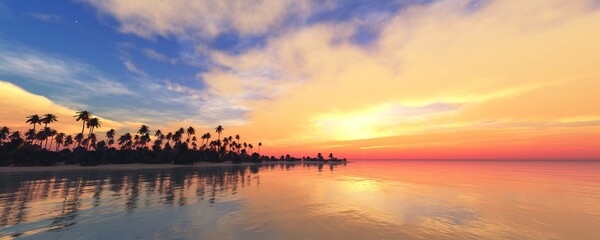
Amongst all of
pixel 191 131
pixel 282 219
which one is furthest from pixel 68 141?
pixel 282 219

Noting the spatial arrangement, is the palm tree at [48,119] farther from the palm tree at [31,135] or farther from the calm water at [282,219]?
the calm water at [282,219]

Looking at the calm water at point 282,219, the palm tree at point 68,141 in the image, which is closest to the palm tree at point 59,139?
the palm tree at point 68,141

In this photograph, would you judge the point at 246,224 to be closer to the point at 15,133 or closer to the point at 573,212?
the point at 573,212

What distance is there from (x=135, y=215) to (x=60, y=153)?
135671 millimetres

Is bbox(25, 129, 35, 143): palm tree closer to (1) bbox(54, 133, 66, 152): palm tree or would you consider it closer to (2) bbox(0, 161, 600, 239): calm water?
(1) bbox(54, 133, 66, 152): palm tree

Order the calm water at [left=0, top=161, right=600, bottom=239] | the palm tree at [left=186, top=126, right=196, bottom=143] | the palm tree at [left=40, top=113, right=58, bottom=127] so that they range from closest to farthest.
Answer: the calm water at [left=0, top=161, right=600, bottom=239]
the palm tree at [left=40, top=113, right=58, bottom=127]
the palm tree at [left=186, top=126, right=196, bottom=143]

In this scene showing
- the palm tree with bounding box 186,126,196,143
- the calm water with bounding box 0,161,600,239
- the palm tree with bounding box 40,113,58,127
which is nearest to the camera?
the calm water with bounding box 0,161,600,239

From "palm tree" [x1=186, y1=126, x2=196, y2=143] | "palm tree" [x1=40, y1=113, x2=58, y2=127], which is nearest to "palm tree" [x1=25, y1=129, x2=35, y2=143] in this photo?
"palm tree" [x1=40, y1=113, x2=58, y2=127]

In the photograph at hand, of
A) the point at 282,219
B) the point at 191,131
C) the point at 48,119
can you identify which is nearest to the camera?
the point at 282,219

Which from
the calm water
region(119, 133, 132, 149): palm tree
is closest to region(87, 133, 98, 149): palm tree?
region(119, 133, 132, 149): palm tree

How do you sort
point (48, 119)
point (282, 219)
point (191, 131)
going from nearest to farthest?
1. point (282, 219)
2. point (48, 119)
3. point (191, 131)

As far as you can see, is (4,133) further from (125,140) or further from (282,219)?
(282,219)

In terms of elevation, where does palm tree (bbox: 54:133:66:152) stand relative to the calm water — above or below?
above

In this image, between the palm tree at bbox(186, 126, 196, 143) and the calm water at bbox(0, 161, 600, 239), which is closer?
the calm water at bbox(0, 161, 600, 239)
